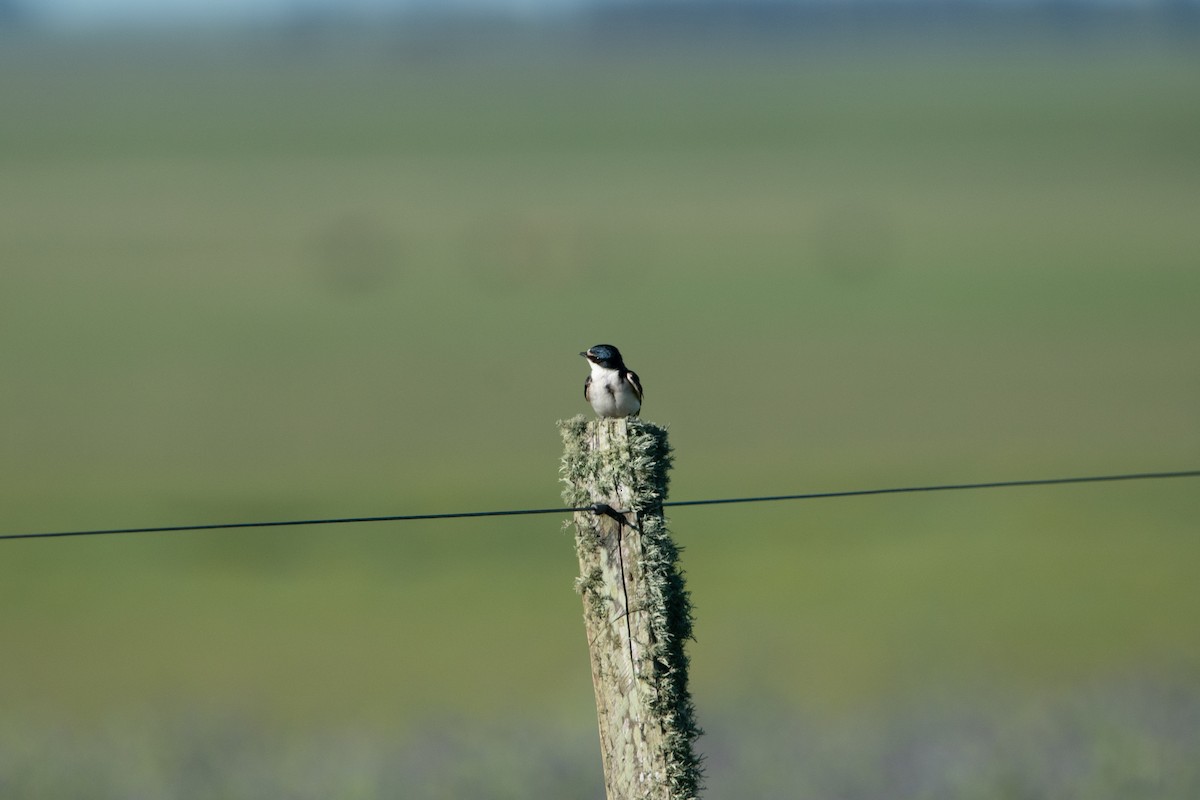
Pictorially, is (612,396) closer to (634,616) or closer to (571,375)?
(634,616)

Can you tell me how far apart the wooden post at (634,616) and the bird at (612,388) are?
2680mm

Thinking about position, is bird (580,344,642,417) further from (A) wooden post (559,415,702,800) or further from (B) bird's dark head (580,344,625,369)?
(A) wooden post (559,415,702,800)

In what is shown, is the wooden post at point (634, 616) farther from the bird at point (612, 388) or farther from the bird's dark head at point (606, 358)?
the bird's dark head at point (606, 358)

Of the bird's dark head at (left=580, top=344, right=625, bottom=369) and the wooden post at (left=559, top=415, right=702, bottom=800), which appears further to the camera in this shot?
the bird's dark head at (left=580, top=344, right=625, bottom=369)

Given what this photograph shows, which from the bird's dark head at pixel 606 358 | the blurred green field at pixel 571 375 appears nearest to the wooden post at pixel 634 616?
the bird's dark head at pixel 606 358

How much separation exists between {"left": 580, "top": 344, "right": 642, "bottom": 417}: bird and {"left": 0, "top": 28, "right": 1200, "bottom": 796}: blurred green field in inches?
253

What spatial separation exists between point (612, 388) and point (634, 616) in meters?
2.91

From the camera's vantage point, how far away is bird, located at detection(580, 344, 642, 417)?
926 centimetres

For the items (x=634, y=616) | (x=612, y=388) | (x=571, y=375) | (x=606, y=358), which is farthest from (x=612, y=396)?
(x=571, y=375)

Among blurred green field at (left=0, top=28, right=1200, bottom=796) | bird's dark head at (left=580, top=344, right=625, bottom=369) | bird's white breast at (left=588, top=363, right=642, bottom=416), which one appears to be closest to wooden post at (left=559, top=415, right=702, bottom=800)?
bird's white breast at (left=588, top=363, right=642, bottom=416)

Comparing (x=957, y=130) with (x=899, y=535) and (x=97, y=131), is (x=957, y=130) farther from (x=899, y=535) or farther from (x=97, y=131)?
(x=899, y=535)

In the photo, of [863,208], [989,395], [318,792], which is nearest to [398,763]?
[318,792]

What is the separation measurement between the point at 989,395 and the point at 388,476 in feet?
62.8

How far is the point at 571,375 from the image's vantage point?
1923 inches
